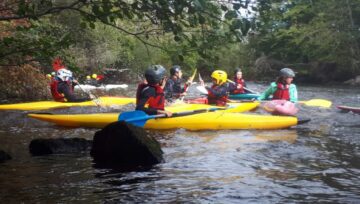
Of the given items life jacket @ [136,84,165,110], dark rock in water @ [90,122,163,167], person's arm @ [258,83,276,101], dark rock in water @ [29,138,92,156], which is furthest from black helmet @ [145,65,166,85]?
person's arm @ [258,83,276,101]

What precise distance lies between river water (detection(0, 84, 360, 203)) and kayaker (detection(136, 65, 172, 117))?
0.57 meters

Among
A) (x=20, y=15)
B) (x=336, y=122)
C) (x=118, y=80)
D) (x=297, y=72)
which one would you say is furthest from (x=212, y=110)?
(x=297, y=72)

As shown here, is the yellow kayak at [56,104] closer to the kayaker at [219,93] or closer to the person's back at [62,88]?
the person's back at [62,88]

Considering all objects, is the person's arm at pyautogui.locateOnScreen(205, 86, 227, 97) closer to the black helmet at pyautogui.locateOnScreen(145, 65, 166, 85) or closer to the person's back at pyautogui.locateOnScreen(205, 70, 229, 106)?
the person's back at pyautogui.locateOnScreen(205, 70, 229, 106)

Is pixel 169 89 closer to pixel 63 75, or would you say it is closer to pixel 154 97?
pixel 63 75

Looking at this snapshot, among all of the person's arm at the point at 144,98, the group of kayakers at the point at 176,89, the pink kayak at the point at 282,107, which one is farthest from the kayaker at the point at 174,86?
the person's arm at the point at 144,98

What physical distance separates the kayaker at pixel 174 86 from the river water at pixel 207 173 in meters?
3.11

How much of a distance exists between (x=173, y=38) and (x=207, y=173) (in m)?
2.09

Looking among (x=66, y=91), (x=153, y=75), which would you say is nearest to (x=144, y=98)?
(x=153, y=75)

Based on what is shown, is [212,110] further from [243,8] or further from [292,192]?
[243,8]

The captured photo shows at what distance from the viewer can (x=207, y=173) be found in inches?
230

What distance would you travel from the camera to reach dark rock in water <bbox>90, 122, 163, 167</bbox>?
242 inches

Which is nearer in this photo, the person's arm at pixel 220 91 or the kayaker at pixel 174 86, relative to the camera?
the person's arm at pixel 220 91

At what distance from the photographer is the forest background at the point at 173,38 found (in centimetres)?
401
